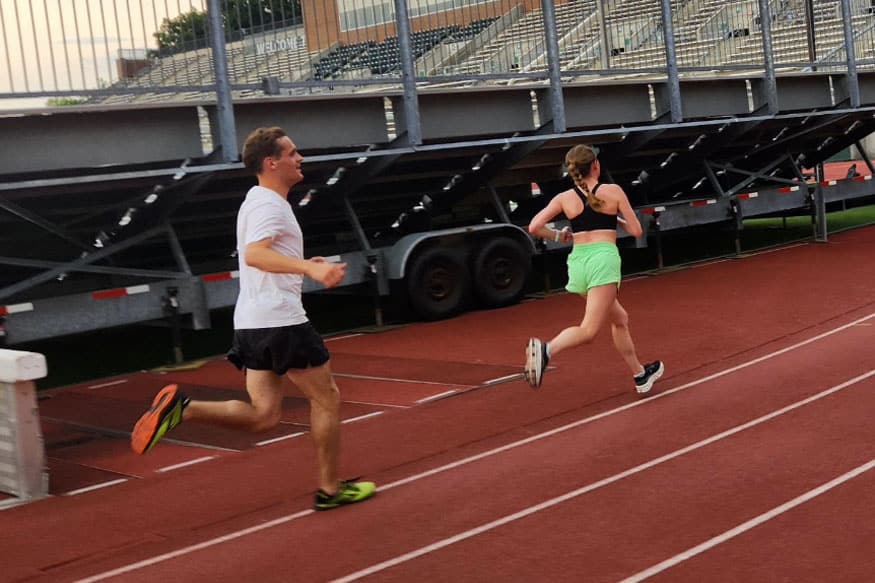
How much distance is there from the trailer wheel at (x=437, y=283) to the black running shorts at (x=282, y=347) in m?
8.05

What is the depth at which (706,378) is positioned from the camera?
9.56 meters

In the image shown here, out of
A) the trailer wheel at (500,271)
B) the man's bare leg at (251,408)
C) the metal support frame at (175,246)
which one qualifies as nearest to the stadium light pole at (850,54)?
the trailer wheel at (500,271)

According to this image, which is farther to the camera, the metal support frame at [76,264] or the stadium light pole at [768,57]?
the stadium light pole at [768,57]

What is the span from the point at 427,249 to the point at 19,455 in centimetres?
794

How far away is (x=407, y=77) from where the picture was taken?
13289 millimetres

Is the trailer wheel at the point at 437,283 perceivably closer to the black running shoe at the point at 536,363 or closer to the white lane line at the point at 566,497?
the black running shoe at the point at 536,363

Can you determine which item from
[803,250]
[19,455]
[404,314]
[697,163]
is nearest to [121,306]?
[404,314]

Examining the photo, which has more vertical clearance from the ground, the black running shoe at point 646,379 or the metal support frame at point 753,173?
the metal support frame at point 753,173

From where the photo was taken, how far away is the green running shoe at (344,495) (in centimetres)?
635

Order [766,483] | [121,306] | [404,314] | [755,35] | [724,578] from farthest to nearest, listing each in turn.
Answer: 1. [755,35]
2. [404,314]
3. [121,306]
4. [766,483]
5. [724,578]

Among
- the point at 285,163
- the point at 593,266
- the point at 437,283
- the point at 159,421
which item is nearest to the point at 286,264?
the point at 285,163

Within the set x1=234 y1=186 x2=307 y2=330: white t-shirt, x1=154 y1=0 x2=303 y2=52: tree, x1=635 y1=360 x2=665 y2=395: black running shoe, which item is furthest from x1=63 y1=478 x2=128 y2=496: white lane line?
x1=154 y1=0 x2=303 y2=52: tree

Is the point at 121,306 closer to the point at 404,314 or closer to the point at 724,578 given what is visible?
the point at 404,314

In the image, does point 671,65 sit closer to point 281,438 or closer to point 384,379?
point 384,379
